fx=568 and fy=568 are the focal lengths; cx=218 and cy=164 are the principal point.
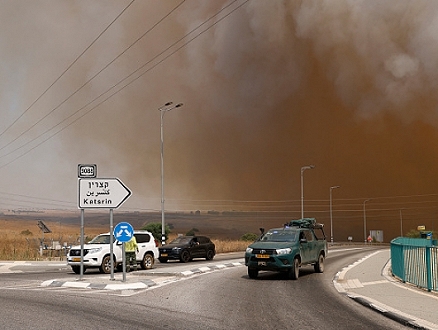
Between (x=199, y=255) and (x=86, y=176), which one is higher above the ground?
(x=86, y=176)

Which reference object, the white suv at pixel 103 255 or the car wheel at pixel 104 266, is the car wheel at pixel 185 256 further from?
the car wheel at pixel 104 266

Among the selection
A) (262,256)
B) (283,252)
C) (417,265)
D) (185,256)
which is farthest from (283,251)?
(185,256)

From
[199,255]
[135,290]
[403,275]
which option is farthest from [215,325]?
[199,255]

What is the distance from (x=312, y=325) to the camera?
974 cm

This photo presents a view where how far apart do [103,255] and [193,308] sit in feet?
40.2

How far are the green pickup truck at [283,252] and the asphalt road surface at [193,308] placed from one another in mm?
1114

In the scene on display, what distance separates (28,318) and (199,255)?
23.9m

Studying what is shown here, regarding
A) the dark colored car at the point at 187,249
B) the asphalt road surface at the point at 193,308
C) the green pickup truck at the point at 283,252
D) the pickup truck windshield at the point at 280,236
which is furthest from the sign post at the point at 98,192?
the dark colored car at the point at 187,249

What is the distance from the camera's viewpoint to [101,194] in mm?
18453

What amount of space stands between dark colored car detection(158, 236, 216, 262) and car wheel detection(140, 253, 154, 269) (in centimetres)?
607

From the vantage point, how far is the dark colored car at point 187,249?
32.6 meters

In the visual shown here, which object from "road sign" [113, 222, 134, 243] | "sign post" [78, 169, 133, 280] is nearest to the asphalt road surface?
"road sign" [113, 222, 134, 243]

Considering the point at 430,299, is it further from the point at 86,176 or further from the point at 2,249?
the point at 2,249

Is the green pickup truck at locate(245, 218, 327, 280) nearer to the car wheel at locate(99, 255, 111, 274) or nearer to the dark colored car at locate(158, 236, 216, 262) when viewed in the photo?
the car wheel at locate(99, 255, 111, 274)
